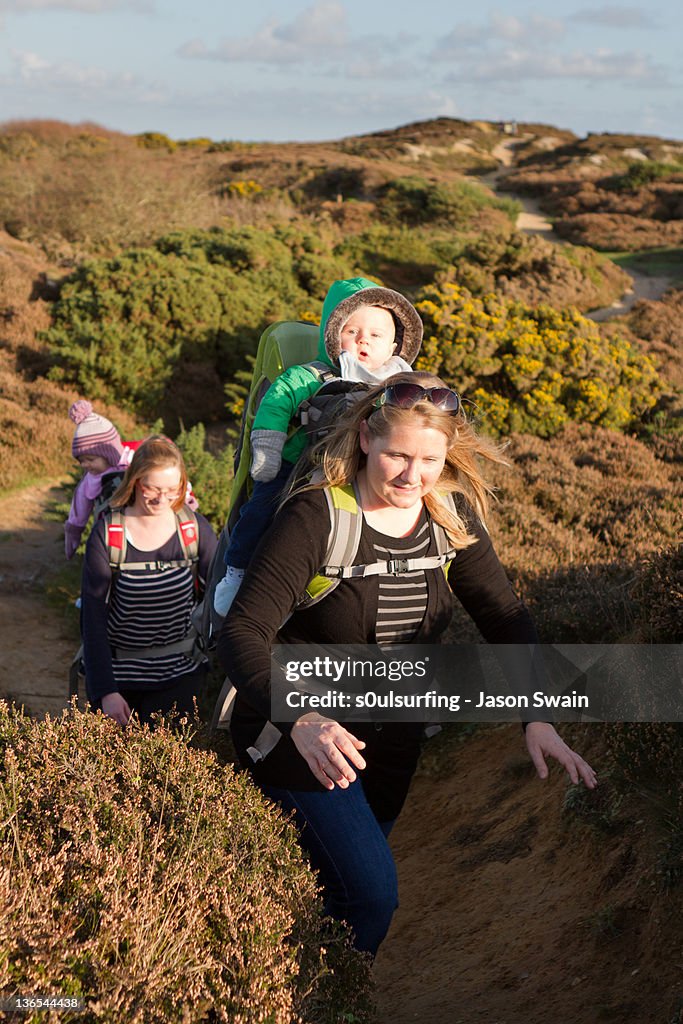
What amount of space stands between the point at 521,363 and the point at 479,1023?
8.15 meters

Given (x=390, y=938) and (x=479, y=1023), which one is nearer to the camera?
(x=479, y=1023)

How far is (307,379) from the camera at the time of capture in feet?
10.3

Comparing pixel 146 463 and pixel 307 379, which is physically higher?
pixel 307 379

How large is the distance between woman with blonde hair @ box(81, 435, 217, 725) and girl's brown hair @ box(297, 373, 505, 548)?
148cm

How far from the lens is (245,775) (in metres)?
2.76

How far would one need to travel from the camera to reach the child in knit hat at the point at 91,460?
5.14m

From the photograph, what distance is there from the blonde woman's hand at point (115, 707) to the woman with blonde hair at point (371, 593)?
1.12 meters

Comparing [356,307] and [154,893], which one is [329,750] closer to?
[154,893]

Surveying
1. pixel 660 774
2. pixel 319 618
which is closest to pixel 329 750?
pixel 319 618

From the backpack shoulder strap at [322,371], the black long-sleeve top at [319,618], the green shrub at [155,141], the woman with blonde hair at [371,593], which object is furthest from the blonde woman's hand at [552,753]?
the green shrub at [155,141]

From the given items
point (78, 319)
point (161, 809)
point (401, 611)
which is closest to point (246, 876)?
point (161, 809)

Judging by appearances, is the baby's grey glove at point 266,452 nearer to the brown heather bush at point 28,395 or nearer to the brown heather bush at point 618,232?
the brown heather bush at point 28,395

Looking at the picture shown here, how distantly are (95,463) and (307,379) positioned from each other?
2.53 metres

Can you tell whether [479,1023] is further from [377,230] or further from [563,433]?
[377,230]
